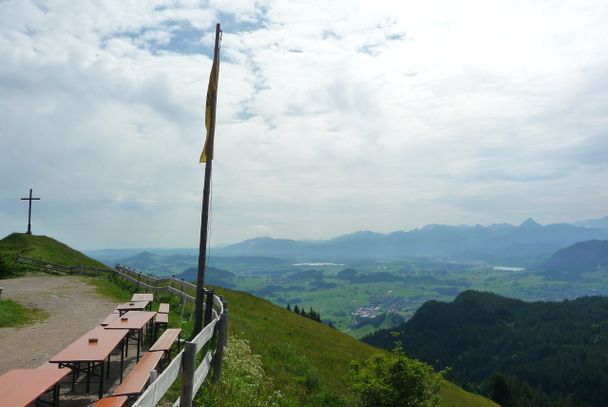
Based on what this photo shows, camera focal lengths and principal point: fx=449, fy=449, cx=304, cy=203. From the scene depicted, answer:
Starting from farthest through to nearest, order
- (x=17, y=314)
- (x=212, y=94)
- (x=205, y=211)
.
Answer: (x=17, y=314), (x=212, y=94), (x=205, y=211)

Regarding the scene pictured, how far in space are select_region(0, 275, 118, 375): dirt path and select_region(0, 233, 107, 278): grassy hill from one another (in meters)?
10.2

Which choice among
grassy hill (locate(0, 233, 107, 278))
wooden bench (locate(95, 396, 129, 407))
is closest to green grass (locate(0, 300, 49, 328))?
wooden bench (locate(95, 396, 129, 407))

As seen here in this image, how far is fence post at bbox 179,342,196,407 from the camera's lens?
8.03m

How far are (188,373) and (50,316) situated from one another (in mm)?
16876

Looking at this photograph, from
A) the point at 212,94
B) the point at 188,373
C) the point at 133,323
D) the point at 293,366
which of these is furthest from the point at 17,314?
the point at 188,373

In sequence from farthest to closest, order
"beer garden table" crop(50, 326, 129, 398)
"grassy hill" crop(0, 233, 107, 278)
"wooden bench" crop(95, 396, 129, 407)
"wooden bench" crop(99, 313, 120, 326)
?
"grassy hill" crop(0, 233, 107, 278) < "wooden bench" crop(99, 313, 120, 326) < "beer garden table" crop(50, 326, 129, 398) < "wooden bench" crop(95, 396, 129, 407)

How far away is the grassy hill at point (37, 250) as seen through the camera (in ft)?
155

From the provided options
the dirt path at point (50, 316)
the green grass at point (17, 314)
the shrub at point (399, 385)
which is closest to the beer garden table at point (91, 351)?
the dirt path at point (50, 316)

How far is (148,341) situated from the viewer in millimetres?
16609

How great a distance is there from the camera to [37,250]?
50.9 metres

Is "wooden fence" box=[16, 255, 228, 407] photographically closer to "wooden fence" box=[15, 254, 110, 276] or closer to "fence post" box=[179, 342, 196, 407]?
"fence post" box=[179, 342, 196, 407]

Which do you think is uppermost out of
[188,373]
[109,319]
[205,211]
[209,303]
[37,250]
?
[205,211]

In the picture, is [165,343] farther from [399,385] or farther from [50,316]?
[50,316]

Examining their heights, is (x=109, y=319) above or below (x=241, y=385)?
above
